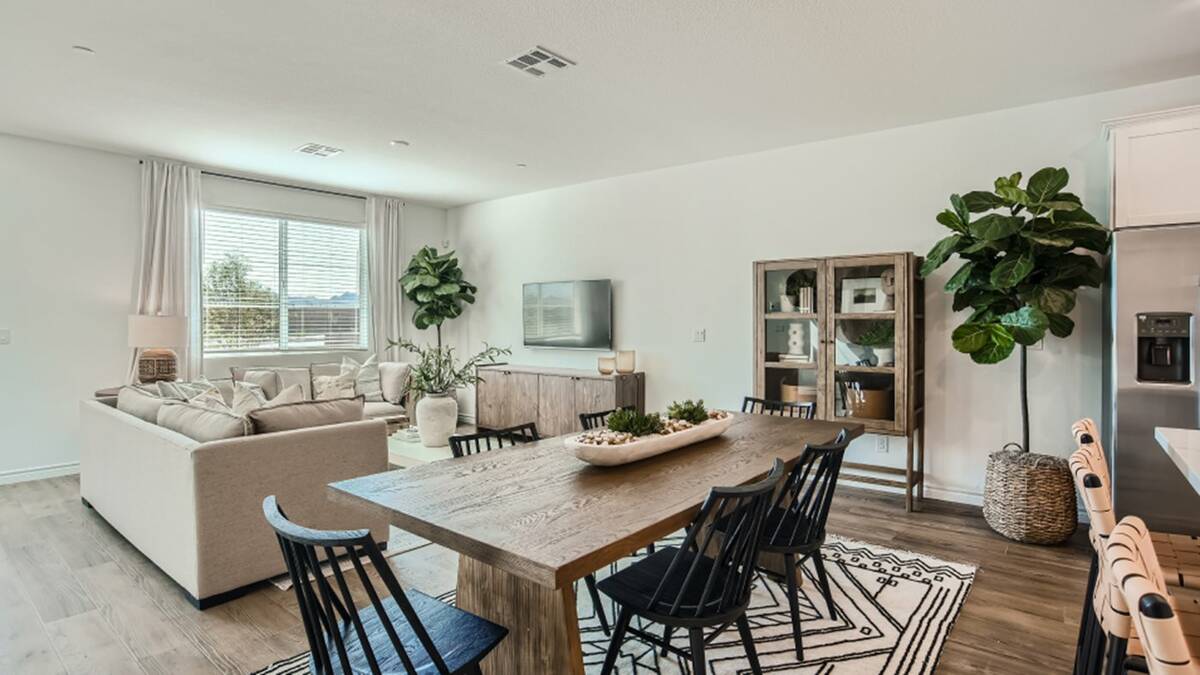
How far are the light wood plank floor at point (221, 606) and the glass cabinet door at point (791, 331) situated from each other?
971mm

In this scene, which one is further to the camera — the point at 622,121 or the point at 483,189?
the point at 483,189

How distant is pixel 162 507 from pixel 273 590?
67 cm

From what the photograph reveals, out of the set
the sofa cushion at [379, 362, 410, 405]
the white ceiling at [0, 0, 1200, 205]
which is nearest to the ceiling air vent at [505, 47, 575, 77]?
the white ceiling at [0, 0, 1200, 205]

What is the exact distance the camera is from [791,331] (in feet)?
14.8

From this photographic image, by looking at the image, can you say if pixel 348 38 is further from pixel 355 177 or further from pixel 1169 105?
pixel 1169 105

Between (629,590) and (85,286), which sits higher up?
(85,286)

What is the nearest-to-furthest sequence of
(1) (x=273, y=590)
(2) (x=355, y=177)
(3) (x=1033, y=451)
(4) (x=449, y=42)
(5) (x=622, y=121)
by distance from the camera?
(1) (x=273, y=590)
(4) (x=449, y=42)
(3) (x=1033, y=451)
(5) (x=622, y=121)
(2) (x=355, y=177)

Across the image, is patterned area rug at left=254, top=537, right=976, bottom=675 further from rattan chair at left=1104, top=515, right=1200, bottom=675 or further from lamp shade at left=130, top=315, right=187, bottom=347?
lamp shade at left=130, top=315, right=187, bottom=347

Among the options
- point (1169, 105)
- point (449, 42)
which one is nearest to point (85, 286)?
point (449, 42)

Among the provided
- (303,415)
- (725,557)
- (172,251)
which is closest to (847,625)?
(725,557)

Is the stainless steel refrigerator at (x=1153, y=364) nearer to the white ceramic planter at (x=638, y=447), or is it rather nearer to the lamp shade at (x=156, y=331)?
the white ceramic planter at (x=638, y=447)

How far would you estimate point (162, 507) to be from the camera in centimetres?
297

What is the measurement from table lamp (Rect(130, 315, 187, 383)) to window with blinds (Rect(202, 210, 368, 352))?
2.34 ft

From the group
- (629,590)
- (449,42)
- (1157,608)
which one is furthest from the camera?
(449,42)
